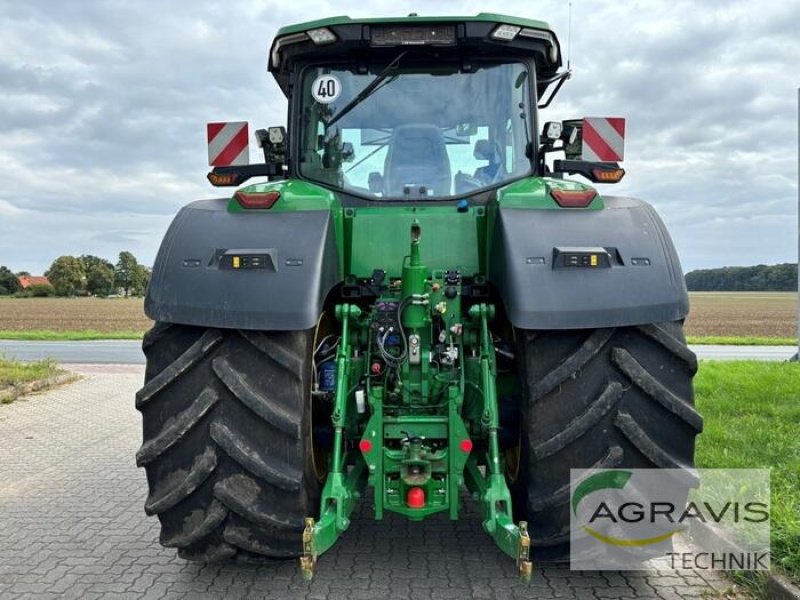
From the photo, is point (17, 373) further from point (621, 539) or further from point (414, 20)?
point (621, 539)

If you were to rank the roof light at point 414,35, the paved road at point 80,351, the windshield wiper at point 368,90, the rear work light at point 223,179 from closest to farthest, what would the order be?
the roof light at point 414,35
the windshield wiper at point 368,90
the rear work light at point 223,179
the paved road at point 80,351

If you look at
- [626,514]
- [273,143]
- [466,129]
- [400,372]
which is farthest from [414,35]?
[626,514]

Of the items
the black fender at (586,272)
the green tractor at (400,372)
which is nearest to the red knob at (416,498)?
the green tractor at (400,372)

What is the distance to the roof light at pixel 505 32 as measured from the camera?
3.59m

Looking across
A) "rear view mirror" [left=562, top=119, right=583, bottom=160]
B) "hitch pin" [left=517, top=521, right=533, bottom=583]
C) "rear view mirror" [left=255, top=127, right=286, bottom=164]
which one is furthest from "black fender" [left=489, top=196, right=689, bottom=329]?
"rear view mirror" [left=255, top=127, right=286, bottom=164]

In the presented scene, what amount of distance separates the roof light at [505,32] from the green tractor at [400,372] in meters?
0.79

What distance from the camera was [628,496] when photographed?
2.89 meters

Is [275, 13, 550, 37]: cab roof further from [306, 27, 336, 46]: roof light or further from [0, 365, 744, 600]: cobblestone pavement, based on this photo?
[0, 365, 744, 600]: cobblestone pavement

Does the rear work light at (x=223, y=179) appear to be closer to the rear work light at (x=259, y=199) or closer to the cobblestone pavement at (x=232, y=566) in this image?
the rear work light at (x=259, y=199)

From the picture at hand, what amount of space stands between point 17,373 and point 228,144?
7469mm

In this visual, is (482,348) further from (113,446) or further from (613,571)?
(113,446)

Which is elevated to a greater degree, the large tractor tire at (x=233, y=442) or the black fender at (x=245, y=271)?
the black fender at (x=245, y=271)

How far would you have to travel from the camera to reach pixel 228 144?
15.0 ft

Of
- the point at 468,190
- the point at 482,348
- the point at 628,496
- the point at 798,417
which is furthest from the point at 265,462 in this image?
the point at 798,417
